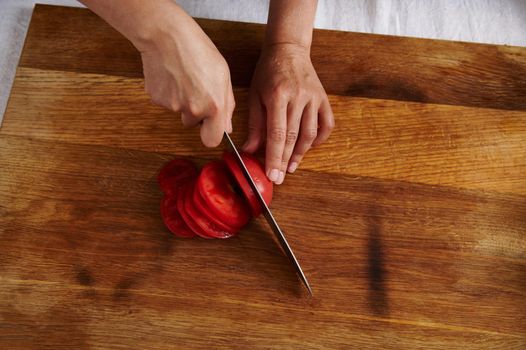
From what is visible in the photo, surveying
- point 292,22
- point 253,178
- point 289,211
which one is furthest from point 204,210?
point 292,22

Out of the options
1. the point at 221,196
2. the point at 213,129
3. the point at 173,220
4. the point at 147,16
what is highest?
the point at 147,16

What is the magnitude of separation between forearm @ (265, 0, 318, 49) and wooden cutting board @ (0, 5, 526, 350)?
11cm

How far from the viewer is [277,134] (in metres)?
1.54

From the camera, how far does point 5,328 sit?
59.3 inches

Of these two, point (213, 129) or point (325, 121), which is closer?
point (213, 129)

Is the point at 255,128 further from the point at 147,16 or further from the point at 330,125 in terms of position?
the point at 147,16

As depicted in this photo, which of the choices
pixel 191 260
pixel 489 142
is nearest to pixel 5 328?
pixel 191 260

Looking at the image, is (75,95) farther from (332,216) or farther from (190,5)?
(332,216)

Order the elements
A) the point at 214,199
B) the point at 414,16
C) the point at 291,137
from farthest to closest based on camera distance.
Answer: the point at 414,16 < the point at 291,137 < the point at 214,199

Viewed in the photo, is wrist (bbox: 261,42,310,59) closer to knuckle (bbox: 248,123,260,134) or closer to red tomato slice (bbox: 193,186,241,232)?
knuckle (bbox: 248,123,260,134)

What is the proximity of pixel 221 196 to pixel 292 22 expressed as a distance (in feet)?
2.00

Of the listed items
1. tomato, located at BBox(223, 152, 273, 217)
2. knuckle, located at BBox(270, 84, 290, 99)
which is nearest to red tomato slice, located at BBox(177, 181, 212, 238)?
tomato, located at BBox(223, 152, 273, 217)

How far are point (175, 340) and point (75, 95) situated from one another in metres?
0.83

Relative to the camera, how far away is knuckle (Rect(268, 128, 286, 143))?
5.06 feet
